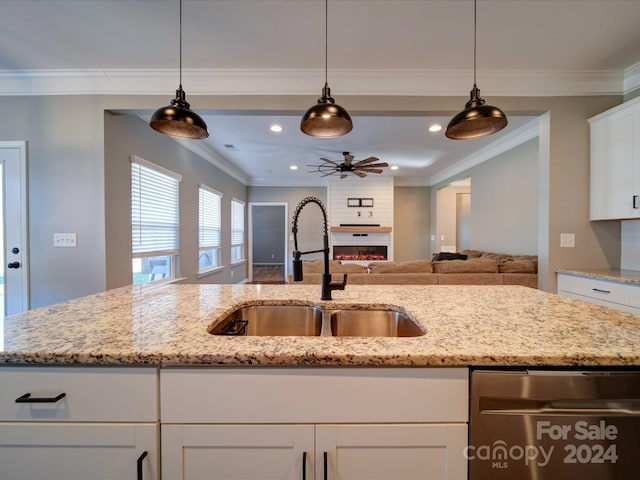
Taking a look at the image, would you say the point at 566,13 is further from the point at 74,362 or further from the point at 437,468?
the point at 74,362

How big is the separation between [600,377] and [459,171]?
532 cm

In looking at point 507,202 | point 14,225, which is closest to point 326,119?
point 14,225

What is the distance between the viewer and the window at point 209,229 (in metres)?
4.46

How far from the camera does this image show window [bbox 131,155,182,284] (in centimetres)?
287

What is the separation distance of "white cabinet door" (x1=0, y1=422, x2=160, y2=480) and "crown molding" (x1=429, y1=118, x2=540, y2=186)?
4248 millimetres

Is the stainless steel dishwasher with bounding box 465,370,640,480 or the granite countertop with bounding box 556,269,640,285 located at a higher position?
the granite countertop with bounding box 556,269,640,285

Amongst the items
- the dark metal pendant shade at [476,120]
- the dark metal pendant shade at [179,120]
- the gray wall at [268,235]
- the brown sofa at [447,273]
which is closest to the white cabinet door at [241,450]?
the dark metal pendant shade at [179,120]

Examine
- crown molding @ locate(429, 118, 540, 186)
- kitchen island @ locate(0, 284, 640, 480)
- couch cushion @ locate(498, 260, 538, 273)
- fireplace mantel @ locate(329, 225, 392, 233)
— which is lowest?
kitchen island @ locate(0, 284, 640, 480)

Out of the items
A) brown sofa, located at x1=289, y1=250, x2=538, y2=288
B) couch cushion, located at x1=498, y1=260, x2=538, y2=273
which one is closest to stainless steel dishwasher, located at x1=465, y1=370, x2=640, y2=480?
brown sofa, located at x1=289, y1=250, x2=538, y2=288

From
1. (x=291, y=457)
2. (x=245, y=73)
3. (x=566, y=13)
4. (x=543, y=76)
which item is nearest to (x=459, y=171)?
(x=543, y=76)

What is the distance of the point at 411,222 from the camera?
A: 6812 mm

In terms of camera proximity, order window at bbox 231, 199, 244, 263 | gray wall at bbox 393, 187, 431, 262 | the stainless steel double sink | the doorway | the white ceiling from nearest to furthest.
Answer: the stainless steel double sink
the white ceiling
window at bbox 231, 199, 244, 263
gray wall at bbox 393, 187, 431, 262
the doorway

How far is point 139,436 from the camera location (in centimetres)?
72

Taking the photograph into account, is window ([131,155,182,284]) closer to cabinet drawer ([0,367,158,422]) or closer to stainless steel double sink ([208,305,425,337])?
stainless steel double sink ([208,305,425,337])
